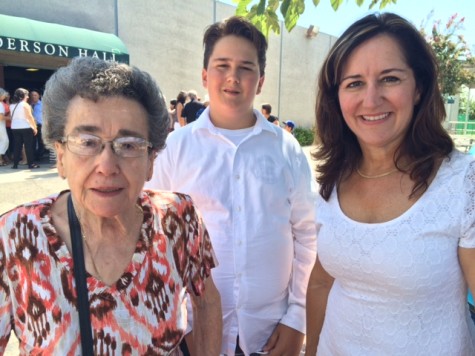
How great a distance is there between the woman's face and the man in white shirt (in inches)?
24.9

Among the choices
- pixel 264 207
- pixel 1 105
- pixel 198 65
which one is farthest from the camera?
pixel 198 65

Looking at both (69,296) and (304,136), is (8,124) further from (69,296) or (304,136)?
(304,136)

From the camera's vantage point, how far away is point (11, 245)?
4.15 ft

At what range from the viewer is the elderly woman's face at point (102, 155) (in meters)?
1.34

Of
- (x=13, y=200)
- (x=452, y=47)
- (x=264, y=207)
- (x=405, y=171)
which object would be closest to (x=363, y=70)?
(x=405, y=171)

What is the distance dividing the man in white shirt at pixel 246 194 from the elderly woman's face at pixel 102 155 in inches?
29.0

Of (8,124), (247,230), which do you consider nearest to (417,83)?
(247,230)

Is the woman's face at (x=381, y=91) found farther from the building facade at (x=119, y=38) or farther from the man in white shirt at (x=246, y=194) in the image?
the building facade at (x=119, y=38)

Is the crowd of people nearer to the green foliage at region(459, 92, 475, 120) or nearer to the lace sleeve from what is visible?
the lace sleeve

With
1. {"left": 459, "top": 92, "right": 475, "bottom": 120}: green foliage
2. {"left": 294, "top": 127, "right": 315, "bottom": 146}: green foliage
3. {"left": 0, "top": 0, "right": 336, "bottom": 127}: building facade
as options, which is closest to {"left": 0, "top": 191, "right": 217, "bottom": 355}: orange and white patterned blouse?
{"left": 0, "top": 0, "right": 336, "bottom": 127}: building facade

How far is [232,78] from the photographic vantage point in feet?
7.06

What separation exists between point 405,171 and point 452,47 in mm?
18149

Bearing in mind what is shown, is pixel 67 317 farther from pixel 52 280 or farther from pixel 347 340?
pixel 347 340

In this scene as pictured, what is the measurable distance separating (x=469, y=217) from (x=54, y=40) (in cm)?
1234
